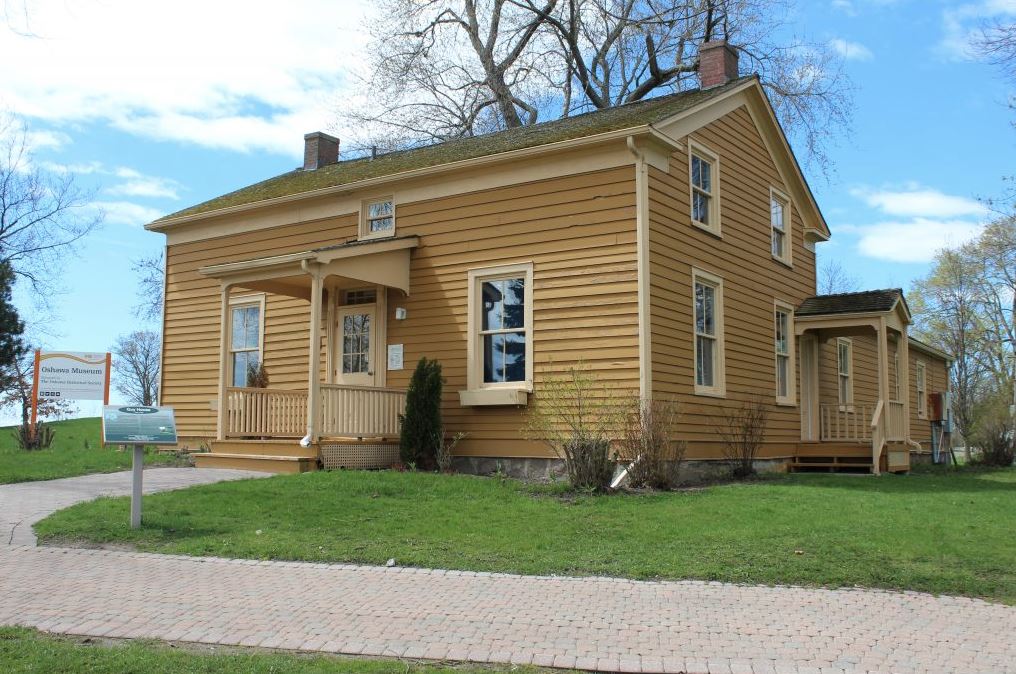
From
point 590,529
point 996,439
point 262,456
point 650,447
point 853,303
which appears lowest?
point 590,529

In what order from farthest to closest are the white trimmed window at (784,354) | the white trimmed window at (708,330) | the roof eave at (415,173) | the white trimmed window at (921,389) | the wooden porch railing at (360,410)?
1. the white trimmed window at (921,389)
2. the white trimmed window at (784,354)
3. the white trimmed window at (708,330)
4. the wooden porch railing at (360,410)
5. the roof eave at (415,173)

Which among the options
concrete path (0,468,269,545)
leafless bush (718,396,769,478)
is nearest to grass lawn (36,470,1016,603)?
concrete path (0,468,269,545)

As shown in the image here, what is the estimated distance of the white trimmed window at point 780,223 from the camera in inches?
768

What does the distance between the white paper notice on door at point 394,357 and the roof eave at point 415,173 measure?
301cm

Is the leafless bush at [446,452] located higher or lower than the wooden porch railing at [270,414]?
lower

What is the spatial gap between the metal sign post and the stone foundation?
5454 mm

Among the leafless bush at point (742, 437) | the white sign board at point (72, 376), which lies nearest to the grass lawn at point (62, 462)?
the white sign board at point (72, 376)

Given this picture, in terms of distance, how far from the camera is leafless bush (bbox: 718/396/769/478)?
15.7 metres

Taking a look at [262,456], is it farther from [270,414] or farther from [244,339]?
[244,339]

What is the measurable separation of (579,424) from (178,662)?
824 centimetres

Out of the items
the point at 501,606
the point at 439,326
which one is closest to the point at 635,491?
the point at 439,326

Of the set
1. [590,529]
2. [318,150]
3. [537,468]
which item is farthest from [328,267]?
[318,150]

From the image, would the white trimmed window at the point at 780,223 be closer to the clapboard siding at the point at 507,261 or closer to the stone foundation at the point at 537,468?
the stone foundation at the point at 537,468

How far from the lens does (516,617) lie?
6496 mm
